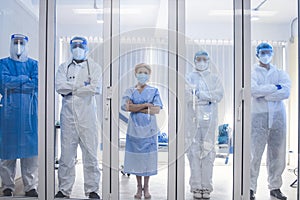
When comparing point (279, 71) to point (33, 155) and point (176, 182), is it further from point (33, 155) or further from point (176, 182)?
point (33, 155)

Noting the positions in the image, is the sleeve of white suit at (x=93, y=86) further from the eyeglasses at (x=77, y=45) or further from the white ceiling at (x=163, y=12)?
the white ceiling at (x=163, y=12)

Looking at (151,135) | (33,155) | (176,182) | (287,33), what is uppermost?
(287,33)

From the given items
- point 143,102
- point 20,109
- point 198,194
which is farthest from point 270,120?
point 20,109

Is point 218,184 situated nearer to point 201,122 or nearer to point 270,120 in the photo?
point 201,122

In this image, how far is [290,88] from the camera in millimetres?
3039

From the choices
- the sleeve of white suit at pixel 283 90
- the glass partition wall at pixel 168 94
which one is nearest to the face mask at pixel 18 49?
the glass partition wall at pixel 168 94

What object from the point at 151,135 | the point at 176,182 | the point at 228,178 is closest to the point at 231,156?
the point at 228,178

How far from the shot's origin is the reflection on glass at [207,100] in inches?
120

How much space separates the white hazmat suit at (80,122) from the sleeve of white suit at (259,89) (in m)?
1.35

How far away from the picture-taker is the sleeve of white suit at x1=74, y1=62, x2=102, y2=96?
311 cm

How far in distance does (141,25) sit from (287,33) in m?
1.30

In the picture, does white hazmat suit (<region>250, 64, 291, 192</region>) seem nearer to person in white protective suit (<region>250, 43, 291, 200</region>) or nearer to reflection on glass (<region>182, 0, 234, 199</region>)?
person in white protective suit (<region>250, 43, 291, 200</region>)

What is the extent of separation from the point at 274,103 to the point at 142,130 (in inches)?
46.8

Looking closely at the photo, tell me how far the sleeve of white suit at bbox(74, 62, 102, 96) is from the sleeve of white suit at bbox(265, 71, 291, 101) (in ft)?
4.89
